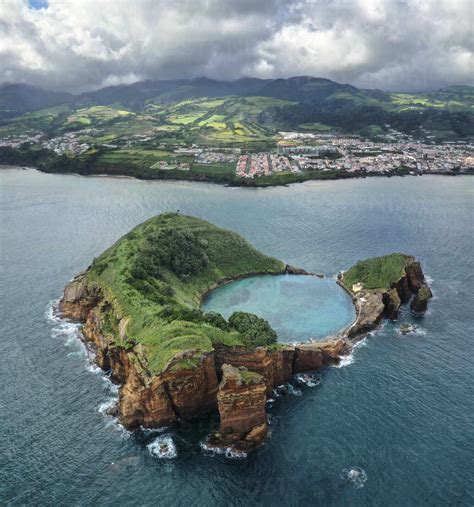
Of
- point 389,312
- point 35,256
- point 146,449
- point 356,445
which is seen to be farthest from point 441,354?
point 35,256

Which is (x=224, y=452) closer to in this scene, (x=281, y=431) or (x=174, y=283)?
(x=281, y=431)

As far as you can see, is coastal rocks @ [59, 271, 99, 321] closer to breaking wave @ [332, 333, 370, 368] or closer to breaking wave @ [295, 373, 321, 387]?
breaking wave @ [295, 373, 321, 387]

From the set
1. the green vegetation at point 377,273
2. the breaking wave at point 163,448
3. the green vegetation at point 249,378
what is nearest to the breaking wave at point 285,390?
the green vegetation at point 249,378

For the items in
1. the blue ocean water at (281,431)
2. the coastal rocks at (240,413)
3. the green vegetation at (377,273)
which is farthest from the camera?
the green vegetation at (377,273)

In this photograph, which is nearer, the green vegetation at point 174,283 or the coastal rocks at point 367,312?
the green vegetation at point 174,283

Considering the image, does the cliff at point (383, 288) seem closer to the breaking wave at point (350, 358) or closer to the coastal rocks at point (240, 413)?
the breaking wave at point (350, 358)

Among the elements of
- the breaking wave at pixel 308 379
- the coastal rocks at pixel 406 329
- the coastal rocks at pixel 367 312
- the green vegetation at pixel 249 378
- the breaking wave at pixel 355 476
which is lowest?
the breaking wave at pixel 355 476

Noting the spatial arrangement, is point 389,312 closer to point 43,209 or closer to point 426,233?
point 426,233
